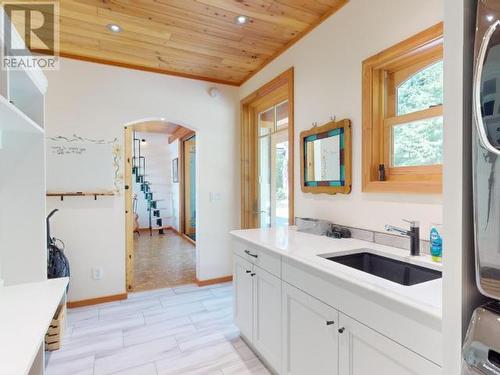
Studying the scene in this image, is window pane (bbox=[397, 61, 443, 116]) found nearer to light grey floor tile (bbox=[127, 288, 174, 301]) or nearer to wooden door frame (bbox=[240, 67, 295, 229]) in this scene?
wooden door frame (bbox=[240, 67, 295, 229])

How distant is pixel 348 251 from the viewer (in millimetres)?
1722

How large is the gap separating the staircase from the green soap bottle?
7.00m

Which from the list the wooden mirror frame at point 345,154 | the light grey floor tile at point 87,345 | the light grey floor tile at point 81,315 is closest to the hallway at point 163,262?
the light grey floor tile at point 81,315

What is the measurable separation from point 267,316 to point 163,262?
3235mm

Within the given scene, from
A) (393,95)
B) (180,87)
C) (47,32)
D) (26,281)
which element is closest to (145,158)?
(180,87)

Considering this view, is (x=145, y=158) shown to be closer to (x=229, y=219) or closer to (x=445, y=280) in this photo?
(x=229, y=219)

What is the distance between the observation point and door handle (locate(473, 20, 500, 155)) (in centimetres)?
58

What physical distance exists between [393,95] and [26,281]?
256 cm

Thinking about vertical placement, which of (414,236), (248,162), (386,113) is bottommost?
(414,236)

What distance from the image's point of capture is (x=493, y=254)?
58 cm

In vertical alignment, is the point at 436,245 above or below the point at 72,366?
above

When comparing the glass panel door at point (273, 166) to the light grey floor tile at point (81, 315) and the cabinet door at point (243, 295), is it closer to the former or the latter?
the cabinet door at point (243, 295)

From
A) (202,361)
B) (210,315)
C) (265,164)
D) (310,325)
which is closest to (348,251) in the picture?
(310,325)

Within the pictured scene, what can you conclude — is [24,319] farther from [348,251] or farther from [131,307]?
[131,307]
